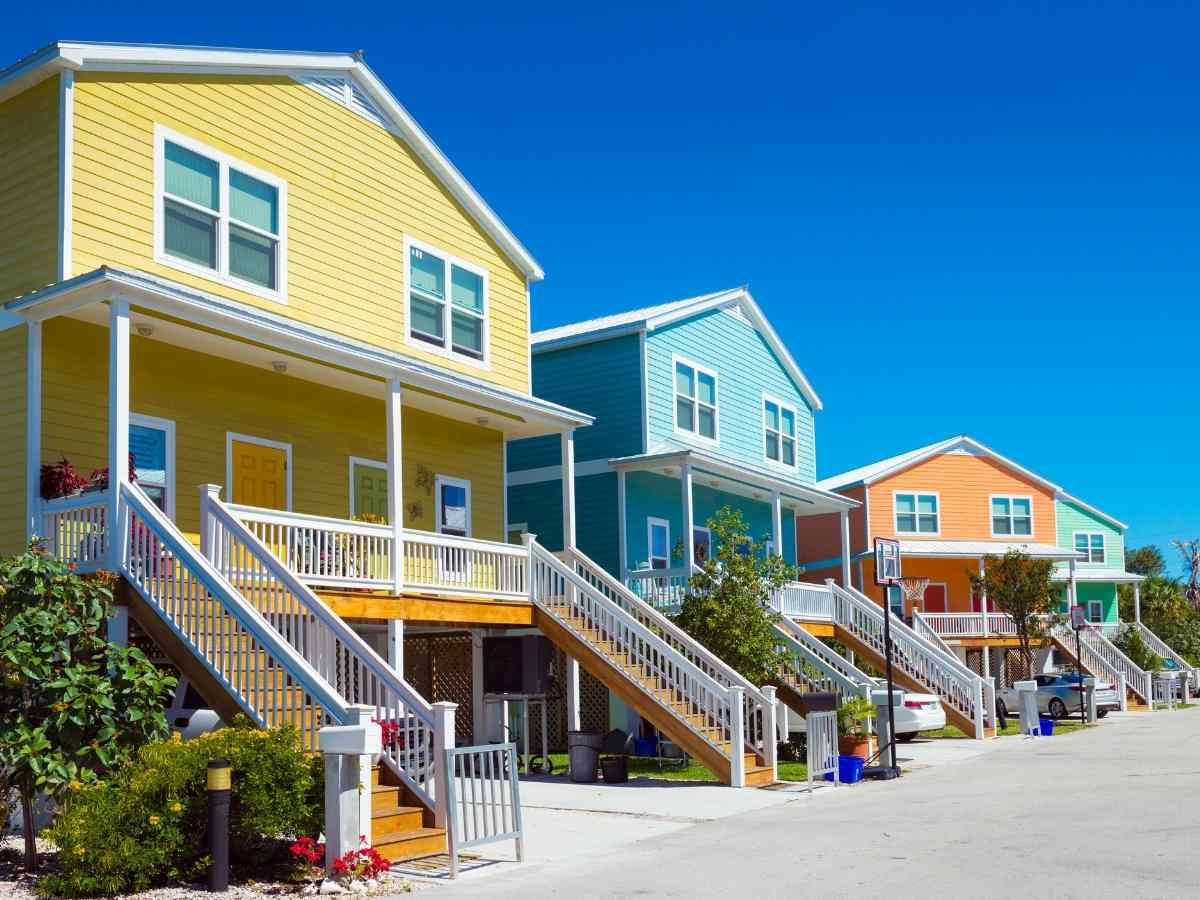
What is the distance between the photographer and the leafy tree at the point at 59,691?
11.2 meters

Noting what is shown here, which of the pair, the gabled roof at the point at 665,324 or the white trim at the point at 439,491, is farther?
the gabled roof at the point at 665,324

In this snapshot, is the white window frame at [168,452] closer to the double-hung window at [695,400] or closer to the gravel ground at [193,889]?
the gravel ground at [193,889]

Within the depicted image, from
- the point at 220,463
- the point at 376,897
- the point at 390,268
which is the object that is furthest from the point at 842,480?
the point at 376,897

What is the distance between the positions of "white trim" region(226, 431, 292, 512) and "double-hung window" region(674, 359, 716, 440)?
1182 cm

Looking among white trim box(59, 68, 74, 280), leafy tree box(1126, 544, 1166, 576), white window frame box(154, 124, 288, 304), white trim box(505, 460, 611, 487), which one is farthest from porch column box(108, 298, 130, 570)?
leafy tree box(1126, 544, 1166, 576)

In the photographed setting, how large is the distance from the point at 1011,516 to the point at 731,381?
778 inches

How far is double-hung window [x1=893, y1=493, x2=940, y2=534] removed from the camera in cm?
4550

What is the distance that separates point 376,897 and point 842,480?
36639mm

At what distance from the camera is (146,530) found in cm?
1454

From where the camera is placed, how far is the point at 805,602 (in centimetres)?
2856

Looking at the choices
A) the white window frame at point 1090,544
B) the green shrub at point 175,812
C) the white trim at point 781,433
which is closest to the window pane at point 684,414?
the white trim at point 781,433

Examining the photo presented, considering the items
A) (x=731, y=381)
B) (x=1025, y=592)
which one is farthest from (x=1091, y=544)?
(x=731, y=381)

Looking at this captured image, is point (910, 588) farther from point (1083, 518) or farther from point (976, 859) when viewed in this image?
point (976, 859)

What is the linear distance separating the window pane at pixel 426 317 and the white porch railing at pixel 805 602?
885 cm
